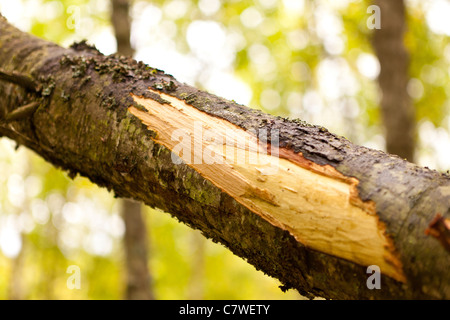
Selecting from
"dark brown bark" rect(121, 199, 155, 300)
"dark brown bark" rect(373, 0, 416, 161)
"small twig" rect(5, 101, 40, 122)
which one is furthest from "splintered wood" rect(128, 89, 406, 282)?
"dark brown bark" rect(373, 0, 416, 161)

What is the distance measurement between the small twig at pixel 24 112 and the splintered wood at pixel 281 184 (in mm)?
686

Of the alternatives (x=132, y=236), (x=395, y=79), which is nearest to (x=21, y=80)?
(x=132, y=236)

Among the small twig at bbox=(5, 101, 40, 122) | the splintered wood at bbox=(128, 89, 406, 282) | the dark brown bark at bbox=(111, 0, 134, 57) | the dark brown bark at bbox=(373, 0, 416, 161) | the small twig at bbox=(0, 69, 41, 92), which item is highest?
the dark brown bark at bbox=(111, 0, 134, 57)

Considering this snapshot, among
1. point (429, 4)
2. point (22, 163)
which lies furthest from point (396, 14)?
point (22, 163)

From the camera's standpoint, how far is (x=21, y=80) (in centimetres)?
176

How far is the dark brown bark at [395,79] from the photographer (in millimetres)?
4066

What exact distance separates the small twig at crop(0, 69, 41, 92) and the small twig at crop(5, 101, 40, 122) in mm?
85

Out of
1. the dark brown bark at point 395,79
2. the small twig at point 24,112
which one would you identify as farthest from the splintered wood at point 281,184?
the dark brown bark at point 395,79

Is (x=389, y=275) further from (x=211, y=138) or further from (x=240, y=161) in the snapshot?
(x=211, y=138)

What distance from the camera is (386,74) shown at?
4168mm

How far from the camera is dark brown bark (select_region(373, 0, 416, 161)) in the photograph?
4066 mm

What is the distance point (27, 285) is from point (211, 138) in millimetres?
20883

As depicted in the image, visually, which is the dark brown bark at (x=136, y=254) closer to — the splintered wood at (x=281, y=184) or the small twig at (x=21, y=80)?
the small twig at (x=21, y=80)

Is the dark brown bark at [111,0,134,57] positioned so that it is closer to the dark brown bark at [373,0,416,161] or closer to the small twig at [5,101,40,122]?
the small twig at [5,101,40,122]
